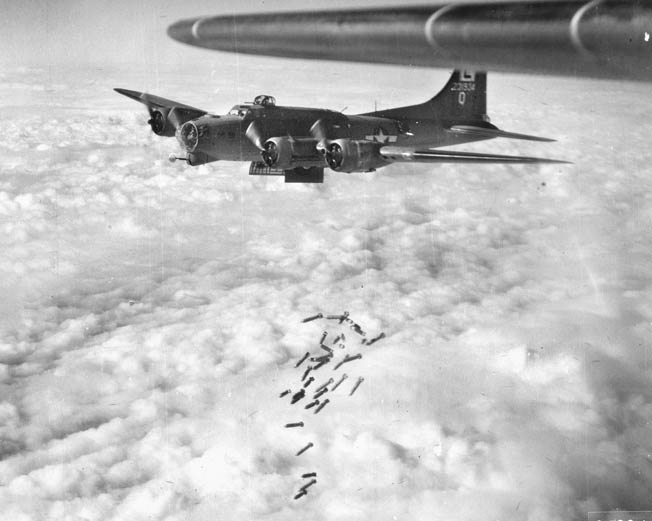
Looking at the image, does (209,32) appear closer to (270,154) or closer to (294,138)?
(270,154)

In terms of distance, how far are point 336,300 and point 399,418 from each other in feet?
58.5

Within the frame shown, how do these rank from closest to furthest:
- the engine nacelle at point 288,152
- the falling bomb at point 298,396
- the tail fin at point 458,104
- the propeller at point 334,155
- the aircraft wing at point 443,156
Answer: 1. the aircraft wing at point 443,156
2. the propeller at point 334,155
3. the engine nacelle at point 288,152
4. the tail fin at point 458,104
5. the falling bomb at point 298,396

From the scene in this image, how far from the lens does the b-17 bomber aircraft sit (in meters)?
25.1

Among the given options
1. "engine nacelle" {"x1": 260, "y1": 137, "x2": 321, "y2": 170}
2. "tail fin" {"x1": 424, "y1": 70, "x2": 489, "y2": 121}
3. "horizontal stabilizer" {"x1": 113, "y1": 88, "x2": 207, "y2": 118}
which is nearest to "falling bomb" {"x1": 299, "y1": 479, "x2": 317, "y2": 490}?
"tail fin" {"x1": 424, "y1": 70, "x2": 489, "y2": 121}

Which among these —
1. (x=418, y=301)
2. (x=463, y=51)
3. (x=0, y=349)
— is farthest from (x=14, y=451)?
(x=463, y=51)

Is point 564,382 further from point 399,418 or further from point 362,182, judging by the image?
point 362,182

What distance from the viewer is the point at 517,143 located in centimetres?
7775

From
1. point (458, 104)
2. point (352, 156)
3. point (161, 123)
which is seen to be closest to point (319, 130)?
point (352, 156)

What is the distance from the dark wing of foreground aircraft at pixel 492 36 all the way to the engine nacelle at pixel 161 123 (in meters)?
26.7

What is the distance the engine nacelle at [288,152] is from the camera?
25469mm

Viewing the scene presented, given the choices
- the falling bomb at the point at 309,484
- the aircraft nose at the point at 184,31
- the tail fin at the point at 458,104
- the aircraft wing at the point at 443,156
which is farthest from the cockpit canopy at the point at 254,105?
A: the falling bomb at the point at 309,484

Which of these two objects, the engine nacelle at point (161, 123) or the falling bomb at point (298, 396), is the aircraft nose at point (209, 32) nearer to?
the engine nacelle at point (161, 123)

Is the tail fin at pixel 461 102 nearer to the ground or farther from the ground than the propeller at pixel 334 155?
farther from the ground

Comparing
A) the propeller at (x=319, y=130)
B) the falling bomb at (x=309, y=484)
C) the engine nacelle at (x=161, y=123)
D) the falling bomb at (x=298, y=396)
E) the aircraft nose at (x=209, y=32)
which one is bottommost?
the falling bomb at (x=309, y=484)
